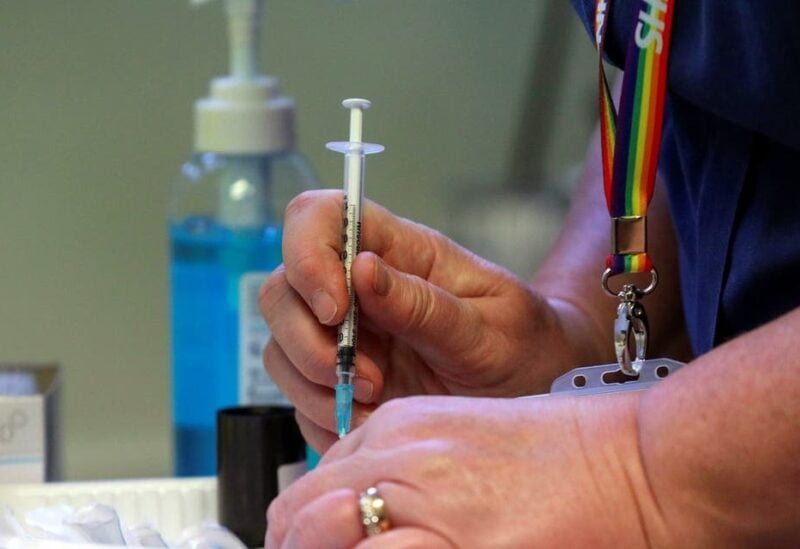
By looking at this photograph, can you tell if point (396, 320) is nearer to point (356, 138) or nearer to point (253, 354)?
point (356, 138)

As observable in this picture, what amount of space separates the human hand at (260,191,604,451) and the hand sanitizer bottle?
242 millimetres

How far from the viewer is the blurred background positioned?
3.44 ft

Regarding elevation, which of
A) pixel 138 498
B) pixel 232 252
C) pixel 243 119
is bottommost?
pixel 138 498

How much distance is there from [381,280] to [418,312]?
3 cm

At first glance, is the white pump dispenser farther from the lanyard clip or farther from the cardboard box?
the lanyard clip

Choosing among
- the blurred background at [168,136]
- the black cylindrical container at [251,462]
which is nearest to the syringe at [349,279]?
the black cylindrical container at [251,462]

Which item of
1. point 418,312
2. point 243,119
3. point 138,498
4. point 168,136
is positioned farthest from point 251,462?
point 168,136

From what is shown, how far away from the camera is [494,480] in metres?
0.41

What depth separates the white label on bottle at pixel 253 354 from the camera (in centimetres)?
88

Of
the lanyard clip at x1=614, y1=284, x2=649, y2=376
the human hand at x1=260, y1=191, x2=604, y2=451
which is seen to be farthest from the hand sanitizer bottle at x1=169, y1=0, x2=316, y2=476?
the lanyard clip at x1=614, y1=284, x2=649, y2=376

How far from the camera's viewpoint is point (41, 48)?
104cm

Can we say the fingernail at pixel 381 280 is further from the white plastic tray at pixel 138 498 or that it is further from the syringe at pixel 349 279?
the white plastic tray at pixel 138 498

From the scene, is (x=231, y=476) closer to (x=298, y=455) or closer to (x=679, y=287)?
(x=298, y=455)

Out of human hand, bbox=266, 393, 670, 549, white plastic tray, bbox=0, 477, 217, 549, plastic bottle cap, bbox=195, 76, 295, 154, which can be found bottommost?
white plastic tray, bbox=0, 477, 217, 549
